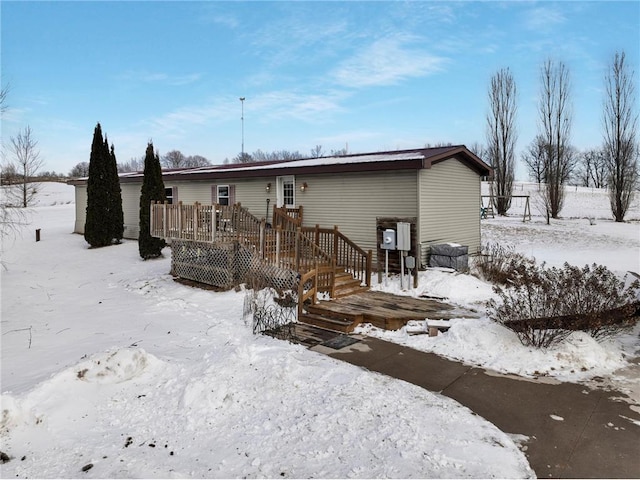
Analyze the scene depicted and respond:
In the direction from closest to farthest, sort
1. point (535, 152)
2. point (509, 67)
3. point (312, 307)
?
point (312, 307)
point (509, 67)
point (535, 152)

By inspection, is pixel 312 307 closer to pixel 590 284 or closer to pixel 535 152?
pixel 590 284

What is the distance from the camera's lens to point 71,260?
16.4 meters

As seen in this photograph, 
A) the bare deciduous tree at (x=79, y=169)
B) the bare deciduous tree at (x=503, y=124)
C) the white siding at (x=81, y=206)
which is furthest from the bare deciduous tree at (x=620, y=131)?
the bare deciduous tree at (x=79, y=169)

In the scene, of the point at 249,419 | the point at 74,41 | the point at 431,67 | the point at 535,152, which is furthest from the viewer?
the point at 535,152

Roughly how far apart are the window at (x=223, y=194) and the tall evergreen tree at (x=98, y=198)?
6.10 metres

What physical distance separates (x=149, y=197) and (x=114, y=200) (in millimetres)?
3923

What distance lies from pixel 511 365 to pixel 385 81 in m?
14.9

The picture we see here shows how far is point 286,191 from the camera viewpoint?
14.2 m

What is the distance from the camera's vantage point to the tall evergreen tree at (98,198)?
18.2m

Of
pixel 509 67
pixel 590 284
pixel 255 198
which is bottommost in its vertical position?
pixel 590 284

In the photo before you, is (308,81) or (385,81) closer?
(385,81)

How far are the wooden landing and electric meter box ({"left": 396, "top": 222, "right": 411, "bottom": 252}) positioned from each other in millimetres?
1343

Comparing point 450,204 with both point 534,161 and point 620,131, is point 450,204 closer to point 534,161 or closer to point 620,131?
point 620,131

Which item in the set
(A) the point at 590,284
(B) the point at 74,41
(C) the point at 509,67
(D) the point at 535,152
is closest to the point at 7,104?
(B) the point at 74,41
